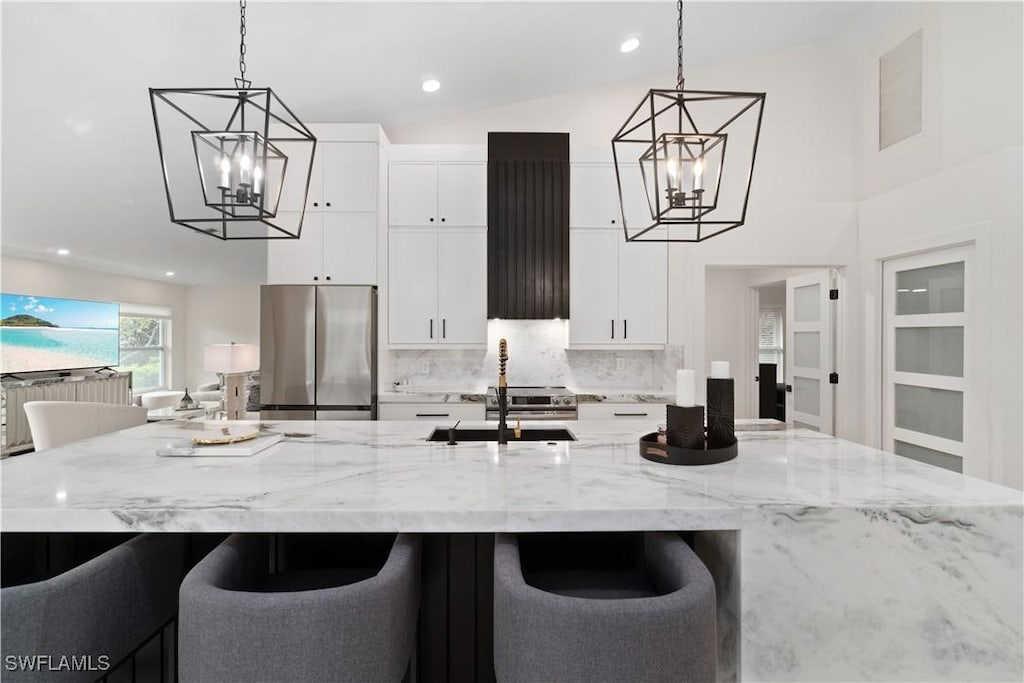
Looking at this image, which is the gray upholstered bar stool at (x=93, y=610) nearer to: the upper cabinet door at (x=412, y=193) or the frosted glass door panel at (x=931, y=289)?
the upper cabinet door at (x=412, y=193)

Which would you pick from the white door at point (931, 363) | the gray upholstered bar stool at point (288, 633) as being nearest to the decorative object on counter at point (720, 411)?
the gray upholstered bar stool at point (288, 633)

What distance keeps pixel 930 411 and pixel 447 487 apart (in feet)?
12.5

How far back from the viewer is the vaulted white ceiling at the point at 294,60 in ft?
9.15

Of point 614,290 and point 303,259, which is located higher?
point 303,259

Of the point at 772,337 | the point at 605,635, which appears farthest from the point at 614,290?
the point at 772,337

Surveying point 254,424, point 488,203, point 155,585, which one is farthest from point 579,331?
point 155,585

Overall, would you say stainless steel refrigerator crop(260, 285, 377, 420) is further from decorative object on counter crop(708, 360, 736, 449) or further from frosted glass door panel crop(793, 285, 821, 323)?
frosted glass door panel crop(793, 285, 821, 323)

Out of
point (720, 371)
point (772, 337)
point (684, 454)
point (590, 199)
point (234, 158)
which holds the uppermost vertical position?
point (590, 199)

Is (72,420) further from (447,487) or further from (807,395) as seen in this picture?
(807,395)

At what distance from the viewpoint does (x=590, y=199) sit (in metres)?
4.23

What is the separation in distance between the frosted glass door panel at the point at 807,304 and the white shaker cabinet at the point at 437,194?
312 centimetres

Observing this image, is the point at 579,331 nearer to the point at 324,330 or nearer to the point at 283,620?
the point at 324,330

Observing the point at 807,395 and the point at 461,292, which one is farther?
the point at 807,395

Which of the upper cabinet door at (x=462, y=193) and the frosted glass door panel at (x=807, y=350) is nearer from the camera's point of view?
the upper cabinet door at (x=462, y=193)
